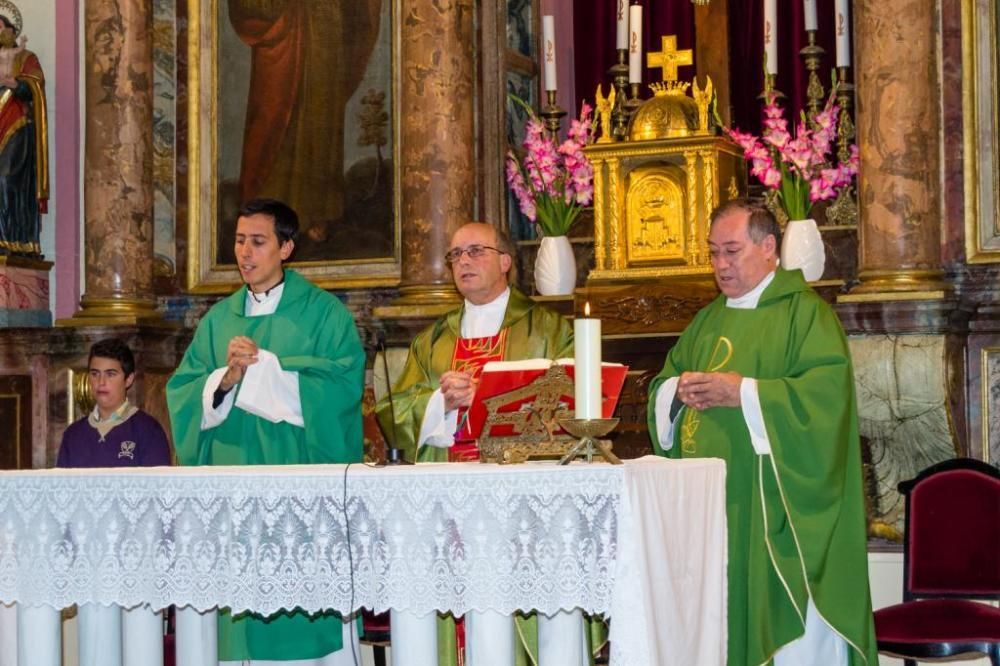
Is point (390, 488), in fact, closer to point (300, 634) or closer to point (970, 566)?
point (300, 634)

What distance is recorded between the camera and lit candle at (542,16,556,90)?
28.2ft

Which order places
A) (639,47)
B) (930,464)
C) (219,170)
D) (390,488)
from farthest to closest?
(219,170)
(639,47)
(930,464)
(390,488)

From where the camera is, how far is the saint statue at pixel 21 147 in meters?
9.35

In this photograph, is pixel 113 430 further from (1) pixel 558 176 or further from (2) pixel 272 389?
(1) pixel 558 176

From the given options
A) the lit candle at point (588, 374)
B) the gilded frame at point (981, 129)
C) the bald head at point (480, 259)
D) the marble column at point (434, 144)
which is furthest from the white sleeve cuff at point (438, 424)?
the gilded frame at point (981, 129)

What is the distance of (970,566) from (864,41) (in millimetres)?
2753

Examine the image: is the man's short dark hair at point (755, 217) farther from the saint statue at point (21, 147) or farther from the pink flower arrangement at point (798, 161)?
the saint statue at point (21, 147)

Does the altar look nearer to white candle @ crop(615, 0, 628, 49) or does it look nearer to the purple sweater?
the purple sweater

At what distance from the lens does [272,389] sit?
216 inches

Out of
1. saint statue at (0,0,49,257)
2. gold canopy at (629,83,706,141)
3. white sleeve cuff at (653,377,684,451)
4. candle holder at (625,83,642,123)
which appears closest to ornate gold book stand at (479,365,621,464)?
white sleeve cuff at (653,377,684,451)

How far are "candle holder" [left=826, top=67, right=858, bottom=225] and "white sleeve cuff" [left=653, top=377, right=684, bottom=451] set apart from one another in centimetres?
306

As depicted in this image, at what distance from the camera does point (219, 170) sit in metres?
9.49

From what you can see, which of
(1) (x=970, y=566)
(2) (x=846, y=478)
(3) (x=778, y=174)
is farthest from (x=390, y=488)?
(3) (x=778, y=174)

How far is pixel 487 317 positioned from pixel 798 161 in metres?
2.53
